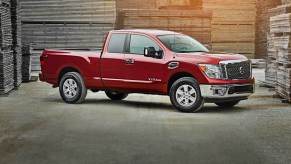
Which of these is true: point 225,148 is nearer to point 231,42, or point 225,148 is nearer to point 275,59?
point 275,59

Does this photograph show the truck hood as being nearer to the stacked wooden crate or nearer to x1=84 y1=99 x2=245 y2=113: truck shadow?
x1=84 y1=99 x2=245 y2=113: truck shadow

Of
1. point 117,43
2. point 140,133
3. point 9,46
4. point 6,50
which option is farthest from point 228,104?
point 9,46

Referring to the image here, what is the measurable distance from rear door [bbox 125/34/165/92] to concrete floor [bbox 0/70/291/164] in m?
0.58

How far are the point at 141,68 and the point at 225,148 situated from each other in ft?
18.3

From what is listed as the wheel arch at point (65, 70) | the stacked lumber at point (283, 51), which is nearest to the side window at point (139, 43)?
the wheel arch at point (65, 70)

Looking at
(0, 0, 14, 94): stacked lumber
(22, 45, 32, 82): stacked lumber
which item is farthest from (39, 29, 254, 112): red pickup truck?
(22, 45, 32, 82): stacked lumber

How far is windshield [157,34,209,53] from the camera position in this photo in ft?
46.0

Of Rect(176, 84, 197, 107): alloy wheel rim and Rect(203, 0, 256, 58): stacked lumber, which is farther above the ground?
Rect(203, 0, 256, 58): stacked lumber

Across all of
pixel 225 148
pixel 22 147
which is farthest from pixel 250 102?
pixel 22 147

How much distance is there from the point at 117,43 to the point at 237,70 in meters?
3.10

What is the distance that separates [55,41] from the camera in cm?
2702

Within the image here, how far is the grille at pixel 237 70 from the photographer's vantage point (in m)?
13.2

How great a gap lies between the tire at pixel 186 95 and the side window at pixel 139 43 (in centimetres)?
138

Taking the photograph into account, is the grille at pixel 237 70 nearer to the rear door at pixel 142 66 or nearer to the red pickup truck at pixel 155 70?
the red pickup truck at pixel 155 70
